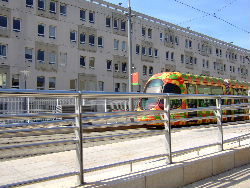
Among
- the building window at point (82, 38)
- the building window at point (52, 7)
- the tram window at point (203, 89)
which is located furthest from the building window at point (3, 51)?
the tram window at point (203, 89)

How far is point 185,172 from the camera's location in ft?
15.4

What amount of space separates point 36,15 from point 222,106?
96.6 ft

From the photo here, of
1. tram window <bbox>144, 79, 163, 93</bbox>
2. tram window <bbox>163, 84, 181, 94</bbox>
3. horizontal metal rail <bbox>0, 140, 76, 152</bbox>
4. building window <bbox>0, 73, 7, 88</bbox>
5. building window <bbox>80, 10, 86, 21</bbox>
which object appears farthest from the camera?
building window <bbox>80, 10, 86, 21</bbox>

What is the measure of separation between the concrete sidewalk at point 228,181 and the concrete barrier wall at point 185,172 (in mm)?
98

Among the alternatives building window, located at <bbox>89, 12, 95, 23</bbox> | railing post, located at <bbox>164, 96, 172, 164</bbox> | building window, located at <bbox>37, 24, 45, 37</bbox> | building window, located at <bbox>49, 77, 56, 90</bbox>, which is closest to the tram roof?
railing post, located at <bbox>164, 96, 172, 164</bbox>

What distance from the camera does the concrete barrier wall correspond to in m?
3.84

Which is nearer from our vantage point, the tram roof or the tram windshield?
the tram windshield

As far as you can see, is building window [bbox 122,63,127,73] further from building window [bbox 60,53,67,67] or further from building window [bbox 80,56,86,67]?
building window [bbox 60,53,67,67]

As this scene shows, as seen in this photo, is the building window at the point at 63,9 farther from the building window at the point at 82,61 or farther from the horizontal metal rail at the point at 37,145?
the horizontal metal rail at the point at 37,145

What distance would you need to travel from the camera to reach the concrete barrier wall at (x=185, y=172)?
3.84 meters

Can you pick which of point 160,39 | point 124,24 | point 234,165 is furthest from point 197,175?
point 160,39

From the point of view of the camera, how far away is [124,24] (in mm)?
41344

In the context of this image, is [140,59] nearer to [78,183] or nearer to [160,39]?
[160,39]

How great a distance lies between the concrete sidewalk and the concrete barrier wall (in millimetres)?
98
